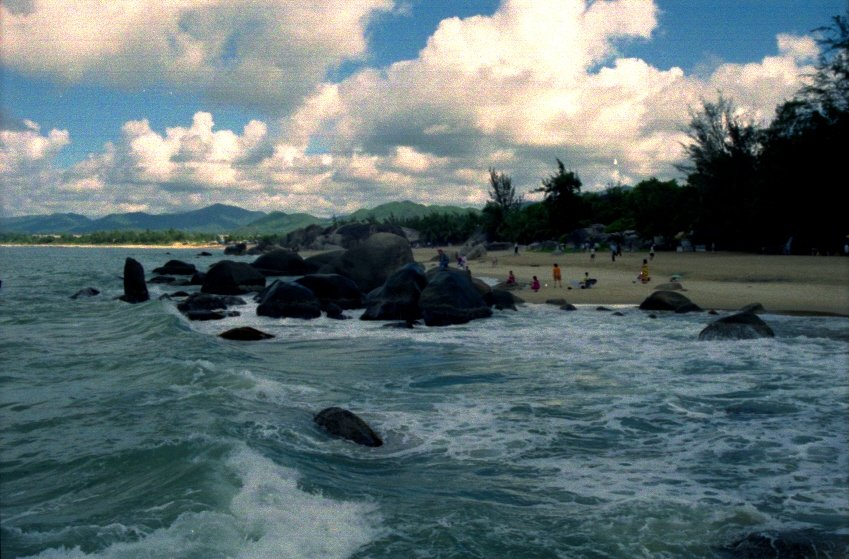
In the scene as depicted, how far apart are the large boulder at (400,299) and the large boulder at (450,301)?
465 millimetres

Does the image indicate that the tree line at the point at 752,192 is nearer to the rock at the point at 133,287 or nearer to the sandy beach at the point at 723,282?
the sandy beach at the point at 723,282

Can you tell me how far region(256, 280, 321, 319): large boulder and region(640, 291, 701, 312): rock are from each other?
35.6 ft

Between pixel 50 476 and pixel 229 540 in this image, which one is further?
pixel 50 476

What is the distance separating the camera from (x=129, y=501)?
6633 mm

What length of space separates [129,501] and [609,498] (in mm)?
4704

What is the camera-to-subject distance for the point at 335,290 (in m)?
25.9

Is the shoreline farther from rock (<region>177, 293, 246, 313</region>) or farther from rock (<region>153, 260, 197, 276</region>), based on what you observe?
rock (<region>153, 260, 197, 276</region>)

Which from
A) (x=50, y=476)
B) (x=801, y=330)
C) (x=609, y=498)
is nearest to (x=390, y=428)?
(x=609, y=498)

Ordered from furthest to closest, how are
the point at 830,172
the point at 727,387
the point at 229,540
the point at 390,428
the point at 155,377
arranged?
the point at 830,172 → the point at 155,377 → the point at 727,387 → the point at 390,428 → the point at 229,540

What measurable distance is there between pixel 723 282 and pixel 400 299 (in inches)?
605

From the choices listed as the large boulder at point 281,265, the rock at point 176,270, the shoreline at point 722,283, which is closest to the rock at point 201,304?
the shoreline at point 722,283

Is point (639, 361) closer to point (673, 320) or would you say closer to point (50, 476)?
point (673, 320)

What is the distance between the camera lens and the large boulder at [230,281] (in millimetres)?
32062

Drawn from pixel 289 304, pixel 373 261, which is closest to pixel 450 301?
pixel 289 304
